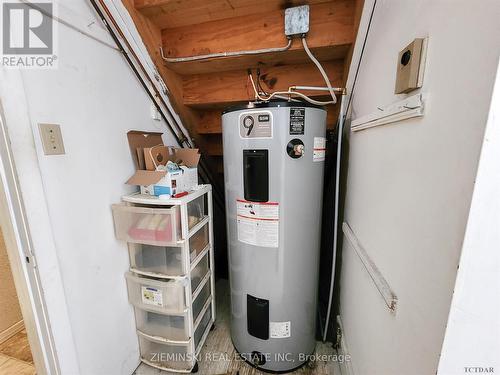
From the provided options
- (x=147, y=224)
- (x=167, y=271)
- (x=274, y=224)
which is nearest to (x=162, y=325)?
(x=167, y=271)

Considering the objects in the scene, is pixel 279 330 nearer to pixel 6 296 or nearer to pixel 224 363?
pixel 224 363

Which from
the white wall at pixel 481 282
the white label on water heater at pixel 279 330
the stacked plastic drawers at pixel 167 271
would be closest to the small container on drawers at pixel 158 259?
the stacked plastic drawers at pixel 167 271

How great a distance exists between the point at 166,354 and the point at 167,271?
1.88 ft

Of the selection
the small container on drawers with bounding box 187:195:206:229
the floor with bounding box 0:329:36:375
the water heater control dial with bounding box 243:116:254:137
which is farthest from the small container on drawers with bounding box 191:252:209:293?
the floor with bounding box 0:329:36:375

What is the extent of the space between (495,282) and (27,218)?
4.26 ft

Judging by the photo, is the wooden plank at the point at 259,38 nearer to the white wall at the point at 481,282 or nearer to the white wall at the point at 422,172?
the white wall at the point at 422,172

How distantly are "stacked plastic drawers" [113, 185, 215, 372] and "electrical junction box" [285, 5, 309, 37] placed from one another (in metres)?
0.98

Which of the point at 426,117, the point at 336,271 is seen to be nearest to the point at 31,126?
the point at 426,117

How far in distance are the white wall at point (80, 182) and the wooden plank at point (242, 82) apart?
1.34ft

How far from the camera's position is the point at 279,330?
1275mm

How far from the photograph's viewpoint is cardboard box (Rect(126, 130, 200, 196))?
3.75 ft

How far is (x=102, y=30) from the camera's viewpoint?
106 centimetres

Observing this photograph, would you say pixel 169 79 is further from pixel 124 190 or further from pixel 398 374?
pixel 398 374

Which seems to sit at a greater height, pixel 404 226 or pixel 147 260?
pixel 404 226
